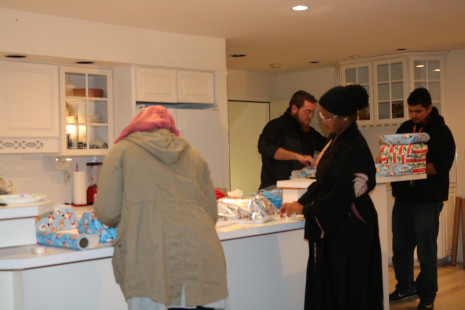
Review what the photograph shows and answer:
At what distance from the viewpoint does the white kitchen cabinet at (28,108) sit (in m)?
4.43

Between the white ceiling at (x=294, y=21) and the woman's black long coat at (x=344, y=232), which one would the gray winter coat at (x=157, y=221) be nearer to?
the woman's black long coat at (x=344, y=232)

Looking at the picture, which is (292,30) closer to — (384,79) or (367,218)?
(384,79)

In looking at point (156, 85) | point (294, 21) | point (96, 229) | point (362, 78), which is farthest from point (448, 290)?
point (96, 229)

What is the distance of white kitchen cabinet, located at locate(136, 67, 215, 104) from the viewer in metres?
4.95

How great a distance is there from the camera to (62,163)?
506 cm

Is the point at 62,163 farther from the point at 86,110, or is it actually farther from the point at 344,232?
the point at 344,232

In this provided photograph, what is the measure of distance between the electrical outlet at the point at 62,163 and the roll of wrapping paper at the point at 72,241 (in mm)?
2762

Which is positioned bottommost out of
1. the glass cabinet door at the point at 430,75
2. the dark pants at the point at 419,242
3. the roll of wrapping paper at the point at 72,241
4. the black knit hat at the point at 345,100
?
the dark pants at the point at 419,242

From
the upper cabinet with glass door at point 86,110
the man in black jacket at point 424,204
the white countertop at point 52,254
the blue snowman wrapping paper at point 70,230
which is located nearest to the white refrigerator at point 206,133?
the upper cabinet with glass door at point 86,110

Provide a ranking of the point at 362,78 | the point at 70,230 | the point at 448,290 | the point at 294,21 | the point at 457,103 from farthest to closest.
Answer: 1. the point at 362,78
2. the point at 457,103
3. the point at 448,290
4. the point at 294,21
5. the point at 70,230

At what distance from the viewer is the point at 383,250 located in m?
3.43

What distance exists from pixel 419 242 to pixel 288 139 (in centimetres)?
120

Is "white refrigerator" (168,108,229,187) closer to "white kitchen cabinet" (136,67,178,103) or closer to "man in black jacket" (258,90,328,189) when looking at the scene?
"white kitchen cabinet" (136,67,178,103)

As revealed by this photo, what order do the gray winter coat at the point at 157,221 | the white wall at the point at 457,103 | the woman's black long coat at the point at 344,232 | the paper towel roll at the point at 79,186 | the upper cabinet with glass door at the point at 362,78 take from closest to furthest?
the gray winter coat at the point at 157,221
the woman's black long coat at the point at 344,232
the paper towel roll at the point at 79,186
the white wall at the point at 457,103
the upper cabinet with glass door at the point at 362,78
